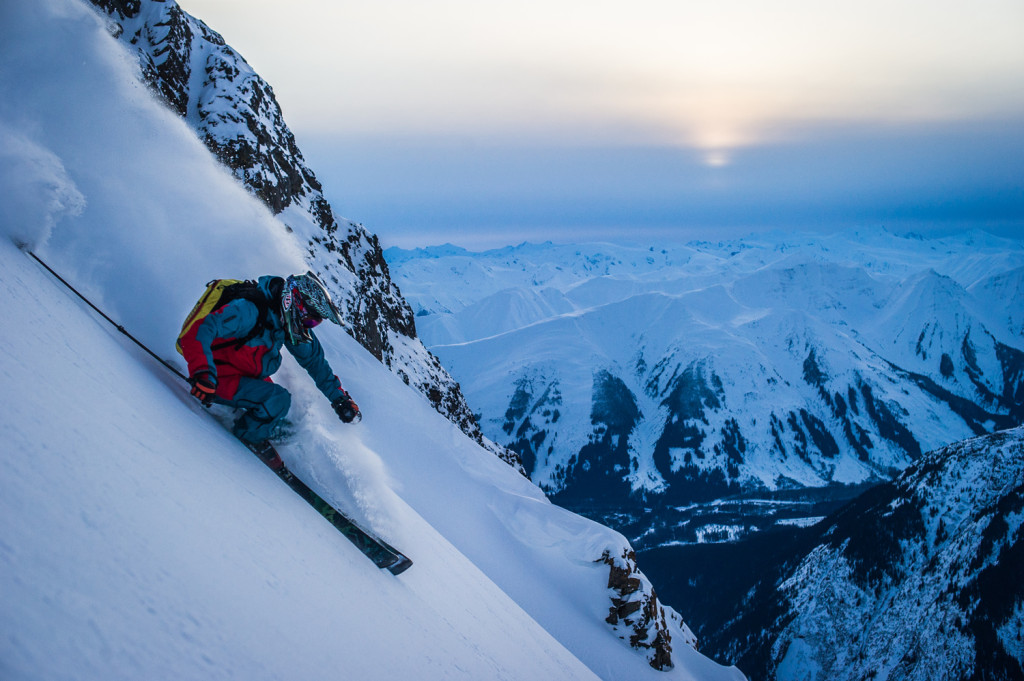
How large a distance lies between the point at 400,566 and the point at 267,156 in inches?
1601

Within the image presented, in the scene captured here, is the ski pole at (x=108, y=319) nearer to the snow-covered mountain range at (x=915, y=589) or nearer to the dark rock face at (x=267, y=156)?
the dark rock face at (x=267, y=156)

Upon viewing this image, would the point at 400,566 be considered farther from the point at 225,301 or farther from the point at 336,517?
the point at 225,301

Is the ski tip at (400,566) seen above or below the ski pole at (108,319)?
below

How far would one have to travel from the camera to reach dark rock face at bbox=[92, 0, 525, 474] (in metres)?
33.3

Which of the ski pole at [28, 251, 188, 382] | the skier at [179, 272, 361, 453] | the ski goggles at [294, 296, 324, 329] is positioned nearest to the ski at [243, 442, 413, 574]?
the skier at [179, 272, 361, 453]

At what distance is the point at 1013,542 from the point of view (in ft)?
223

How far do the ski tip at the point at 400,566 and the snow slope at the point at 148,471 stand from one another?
0.16 m

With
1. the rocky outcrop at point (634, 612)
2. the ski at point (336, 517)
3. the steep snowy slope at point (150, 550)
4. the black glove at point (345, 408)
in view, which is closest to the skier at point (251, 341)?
the ski at point (336, 517)

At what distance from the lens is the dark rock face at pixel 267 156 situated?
3328cm

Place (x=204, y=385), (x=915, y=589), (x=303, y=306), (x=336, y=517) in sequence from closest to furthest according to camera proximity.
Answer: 1. (x=204, y=385)
2. (x=336, y=517)
3. (x=303, y=306)
4. (x=915, y=589)

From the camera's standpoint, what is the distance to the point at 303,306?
668 cm

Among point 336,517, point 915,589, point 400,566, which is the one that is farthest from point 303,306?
point 915,589

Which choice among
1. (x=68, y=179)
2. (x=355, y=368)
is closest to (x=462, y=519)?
(x=355, y=368)

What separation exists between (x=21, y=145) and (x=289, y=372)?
14.6 feet
